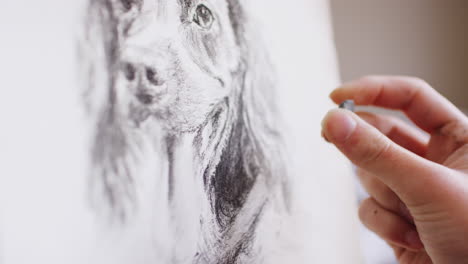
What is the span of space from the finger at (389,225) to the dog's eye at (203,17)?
48 centimetres

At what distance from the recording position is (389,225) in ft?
2.21

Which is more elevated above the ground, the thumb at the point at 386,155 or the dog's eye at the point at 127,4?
the dog's eye at the point at 127,4

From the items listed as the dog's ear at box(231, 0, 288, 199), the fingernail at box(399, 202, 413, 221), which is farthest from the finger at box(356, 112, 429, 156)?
the dog's ear at box(231, 0, 288, 199)

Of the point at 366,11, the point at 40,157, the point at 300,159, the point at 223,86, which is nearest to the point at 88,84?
the point at 40,157

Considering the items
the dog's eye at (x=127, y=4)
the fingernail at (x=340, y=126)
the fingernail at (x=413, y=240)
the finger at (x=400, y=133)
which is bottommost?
the fingernail at (x=413, y=240)

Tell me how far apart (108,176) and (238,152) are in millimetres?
180

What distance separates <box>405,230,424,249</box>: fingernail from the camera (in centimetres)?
62

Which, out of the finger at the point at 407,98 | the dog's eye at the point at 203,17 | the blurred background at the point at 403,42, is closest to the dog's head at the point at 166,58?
the dog's eye at the point at 203,17

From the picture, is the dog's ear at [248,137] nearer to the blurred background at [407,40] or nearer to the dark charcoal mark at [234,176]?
the dark charcoal mark at [234,176]

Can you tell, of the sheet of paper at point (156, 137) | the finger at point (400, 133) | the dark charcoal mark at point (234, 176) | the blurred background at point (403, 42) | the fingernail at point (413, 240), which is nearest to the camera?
the sheet of paper at point (156, 137)

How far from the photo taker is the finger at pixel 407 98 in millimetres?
655

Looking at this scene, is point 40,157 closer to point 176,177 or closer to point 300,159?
point 176,177

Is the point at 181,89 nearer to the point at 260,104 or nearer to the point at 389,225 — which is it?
the point at 260,104

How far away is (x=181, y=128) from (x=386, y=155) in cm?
22
